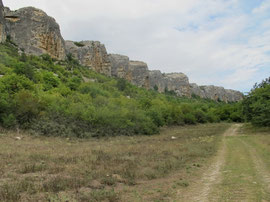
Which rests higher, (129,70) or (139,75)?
(129,70)

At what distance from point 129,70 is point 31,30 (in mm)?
49347

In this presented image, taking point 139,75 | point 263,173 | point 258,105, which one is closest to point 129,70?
point 139,75

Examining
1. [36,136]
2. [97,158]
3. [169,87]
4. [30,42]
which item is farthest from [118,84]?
[169,87]

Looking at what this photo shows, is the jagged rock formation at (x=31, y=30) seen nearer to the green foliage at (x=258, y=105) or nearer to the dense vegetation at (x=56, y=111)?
the dense vegetation at (x=56, y=111)

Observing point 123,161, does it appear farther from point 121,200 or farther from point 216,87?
point 216,87

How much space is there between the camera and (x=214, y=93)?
149375 mm

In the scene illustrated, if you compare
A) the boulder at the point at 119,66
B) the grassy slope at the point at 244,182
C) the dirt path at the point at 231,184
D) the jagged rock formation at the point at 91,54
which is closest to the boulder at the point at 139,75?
the boulder at the point at 119,66

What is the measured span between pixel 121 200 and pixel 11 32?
56.6 metres

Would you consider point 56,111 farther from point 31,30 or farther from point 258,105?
point 31,30

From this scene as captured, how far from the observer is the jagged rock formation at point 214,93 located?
141 m

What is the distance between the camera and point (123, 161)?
33.1ft

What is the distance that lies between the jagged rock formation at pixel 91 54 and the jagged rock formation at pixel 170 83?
38.9 m

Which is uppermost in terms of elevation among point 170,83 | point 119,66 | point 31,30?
point 119,66

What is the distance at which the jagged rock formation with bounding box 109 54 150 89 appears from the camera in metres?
89.8
